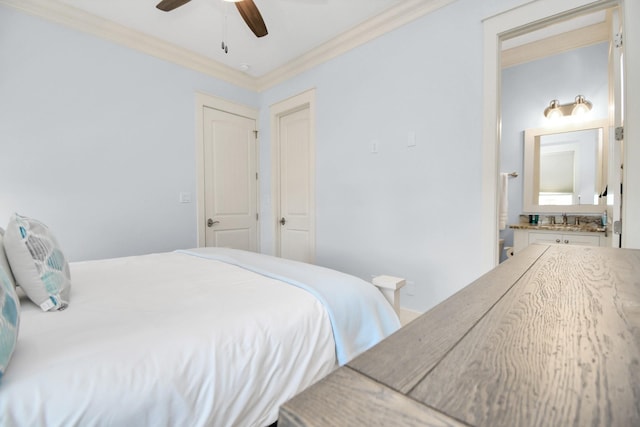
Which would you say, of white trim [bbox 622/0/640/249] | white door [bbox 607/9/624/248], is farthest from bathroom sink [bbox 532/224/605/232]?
white trim [bbox 622/0/640/249]

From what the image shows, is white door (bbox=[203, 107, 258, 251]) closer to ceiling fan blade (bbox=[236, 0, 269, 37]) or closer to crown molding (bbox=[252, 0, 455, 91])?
crown molding (bbox=[252, 0, 455, 91])

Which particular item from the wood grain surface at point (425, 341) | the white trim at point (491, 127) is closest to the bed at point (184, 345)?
the wood grain surface at point (425, 341)

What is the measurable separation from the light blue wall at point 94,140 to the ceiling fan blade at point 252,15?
128 centimetres

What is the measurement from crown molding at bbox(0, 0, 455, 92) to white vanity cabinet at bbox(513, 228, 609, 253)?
7.33 ft

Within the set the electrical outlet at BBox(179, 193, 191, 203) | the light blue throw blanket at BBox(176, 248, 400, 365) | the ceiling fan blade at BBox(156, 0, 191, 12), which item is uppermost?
the ceiling fan blade at BBox(156, 0, 191, 12)

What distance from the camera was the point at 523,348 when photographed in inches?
15.0

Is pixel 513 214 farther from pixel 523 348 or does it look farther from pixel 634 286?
pixel 523 348

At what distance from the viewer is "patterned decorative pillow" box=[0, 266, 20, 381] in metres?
0.63

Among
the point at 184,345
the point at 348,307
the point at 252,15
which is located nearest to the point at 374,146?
the point at 252,15

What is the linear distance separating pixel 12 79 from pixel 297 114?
2365mm

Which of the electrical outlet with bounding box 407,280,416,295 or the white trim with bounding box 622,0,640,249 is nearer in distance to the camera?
the white trim with bounding box 622,0,640,249

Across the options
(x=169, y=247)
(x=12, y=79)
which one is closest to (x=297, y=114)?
(x=169, y=247)

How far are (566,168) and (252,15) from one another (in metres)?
3.30

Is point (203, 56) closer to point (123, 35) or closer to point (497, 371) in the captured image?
point (123, 35)
